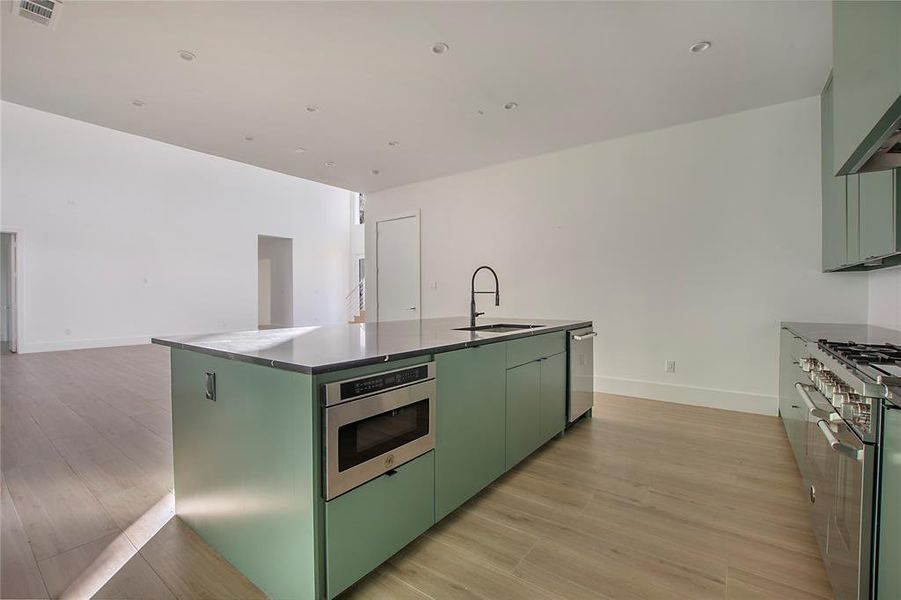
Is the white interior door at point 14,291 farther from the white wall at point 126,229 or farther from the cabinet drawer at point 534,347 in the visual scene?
the cabinet drawer at point 534,347

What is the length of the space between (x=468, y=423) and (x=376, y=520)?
0.66 metres

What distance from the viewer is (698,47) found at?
108 inches

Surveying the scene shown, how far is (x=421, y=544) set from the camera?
177 cm

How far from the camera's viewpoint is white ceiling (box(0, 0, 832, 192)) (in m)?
2.46

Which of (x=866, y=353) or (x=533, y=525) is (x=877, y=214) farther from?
(x=533, y=525)

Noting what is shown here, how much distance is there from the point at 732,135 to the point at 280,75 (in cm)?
398

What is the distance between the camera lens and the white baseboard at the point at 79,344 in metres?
6.86

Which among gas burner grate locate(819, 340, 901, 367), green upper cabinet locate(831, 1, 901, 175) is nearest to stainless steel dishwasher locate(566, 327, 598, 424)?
gas burner grate locate(819, 340, 901, 367)

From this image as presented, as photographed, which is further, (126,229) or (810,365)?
(126,229)

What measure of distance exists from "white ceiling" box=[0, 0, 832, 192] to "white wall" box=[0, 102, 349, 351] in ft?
15.5

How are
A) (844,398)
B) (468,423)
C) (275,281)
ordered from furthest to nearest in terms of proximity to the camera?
(275,281) < (468,423) < (844,398)

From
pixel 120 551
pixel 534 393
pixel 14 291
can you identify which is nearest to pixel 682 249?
pixel 534 393

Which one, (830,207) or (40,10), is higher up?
(40,10)

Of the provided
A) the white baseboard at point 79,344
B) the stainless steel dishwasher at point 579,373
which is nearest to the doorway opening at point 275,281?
the white baseboard at point 79,344
